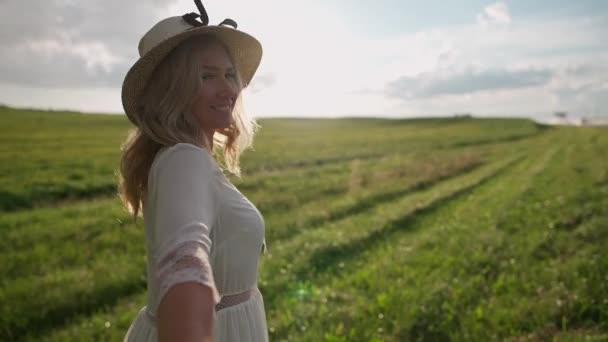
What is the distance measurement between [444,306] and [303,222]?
6.74 metres

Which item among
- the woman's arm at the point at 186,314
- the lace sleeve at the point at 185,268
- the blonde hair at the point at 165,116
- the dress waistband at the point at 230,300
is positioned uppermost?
the blonde hair at the point at 165,116

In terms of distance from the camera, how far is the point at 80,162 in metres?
24.6

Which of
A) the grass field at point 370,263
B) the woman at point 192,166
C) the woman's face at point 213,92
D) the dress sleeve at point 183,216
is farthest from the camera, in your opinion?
the grass field at point 370,263

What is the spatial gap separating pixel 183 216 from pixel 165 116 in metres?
0.63

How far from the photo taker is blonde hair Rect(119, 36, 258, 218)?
6.69 feet

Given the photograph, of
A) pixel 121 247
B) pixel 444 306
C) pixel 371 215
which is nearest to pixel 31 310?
pixel 121 247

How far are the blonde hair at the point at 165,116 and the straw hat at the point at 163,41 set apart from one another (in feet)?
0.11

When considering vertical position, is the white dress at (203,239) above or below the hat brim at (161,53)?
below

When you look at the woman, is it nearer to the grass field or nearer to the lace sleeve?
the lace sleeve

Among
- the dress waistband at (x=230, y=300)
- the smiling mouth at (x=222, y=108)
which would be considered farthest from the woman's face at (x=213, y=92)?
the dress waistband at (x=230, y=300)

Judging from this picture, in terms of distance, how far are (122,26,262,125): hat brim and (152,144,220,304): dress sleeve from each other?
1.61 feet

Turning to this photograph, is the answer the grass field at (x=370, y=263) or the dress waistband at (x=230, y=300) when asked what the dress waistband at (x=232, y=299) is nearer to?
the dress waistband at (x=230, y=300)

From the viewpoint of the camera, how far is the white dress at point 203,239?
1479 mm

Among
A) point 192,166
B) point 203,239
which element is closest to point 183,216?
point 203,239
